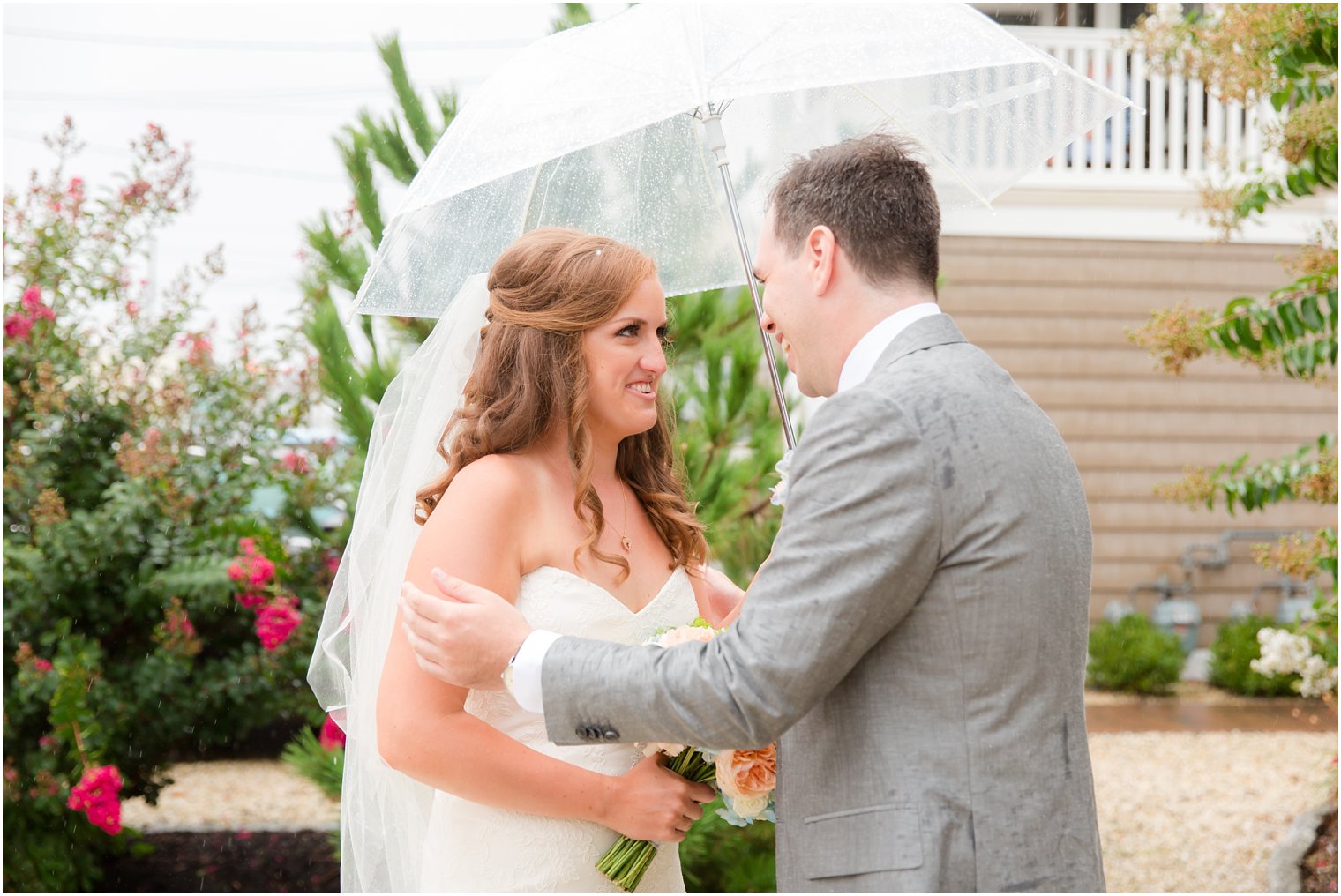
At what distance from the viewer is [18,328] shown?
5293mm

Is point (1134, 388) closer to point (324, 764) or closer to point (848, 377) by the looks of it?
point (324, 764)

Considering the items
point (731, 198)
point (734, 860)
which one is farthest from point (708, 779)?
point (734, 860)

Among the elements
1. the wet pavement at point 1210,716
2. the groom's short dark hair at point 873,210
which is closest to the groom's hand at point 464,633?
the groom's short dark hair at point 873,210

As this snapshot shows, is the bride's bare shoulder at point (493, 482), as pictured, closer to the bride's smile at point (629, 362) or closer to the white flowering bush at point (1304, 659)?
the bride's smile at point (629, 362)

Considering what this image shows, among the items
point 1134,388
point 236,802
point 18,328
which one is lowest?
point 236,802

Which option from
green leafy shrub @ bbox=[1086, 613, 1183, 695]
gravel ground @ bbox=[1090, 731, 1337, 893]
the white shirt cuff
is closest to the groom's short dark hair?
the white shirt cuff

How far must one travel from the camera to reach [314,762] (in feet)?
15.4

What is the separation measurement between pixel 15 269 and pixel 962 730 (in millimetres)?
5216

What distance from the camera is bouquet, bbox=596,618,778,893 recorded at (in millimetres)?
2176

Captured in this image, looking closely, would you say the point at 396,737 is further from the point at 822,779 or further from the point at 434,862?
the point at 822,779

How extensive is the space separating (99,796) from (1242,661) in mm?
8952

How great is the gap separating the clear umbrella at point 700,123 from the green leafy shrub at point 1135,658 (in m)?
7.96

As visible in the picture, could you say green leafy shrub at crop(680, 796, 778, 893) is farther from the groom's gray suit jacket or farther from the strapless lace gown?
the groom's gray suit jacket

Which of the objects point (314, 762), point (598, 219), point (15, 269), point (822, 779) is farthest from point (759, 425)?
point (15, 269)
